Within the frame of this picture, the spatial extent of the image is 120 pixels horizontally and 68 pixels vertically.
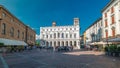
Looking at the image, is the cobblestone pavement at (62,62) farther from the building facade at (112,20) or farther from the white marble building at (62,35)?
the white marble building at (62,35)

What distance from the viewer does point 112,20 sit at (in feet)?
118

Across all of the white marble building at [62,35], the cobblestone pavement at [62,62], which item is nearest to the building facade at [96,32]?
the cobblestone pavement at [62,62]

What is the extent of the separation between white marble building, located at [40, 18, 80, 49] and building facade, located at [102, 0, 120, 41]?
187ft

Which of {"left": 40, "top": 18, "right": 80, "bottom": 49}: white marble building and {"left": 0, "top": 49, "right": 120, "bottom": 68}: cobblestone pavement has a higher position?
{"left": 40, "top": 18, "right": 80, "bottom": 49}: white marble building

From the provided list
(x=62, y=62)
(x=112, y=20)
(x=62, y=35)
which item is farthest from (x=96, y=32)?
(x=62, y=35)

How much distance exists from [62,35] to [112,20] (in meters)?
66.9

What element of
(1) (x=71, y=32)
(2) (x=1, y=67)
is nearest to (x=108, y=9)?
(2) (x=1, y=67)

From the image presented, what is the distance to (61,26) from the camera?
102312 mm

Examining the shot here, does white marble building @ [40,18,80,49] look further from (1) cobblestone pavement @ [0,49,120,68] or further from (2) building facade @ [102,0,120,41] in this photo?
(1) cobblestone pavement @ [0,49,120,68]

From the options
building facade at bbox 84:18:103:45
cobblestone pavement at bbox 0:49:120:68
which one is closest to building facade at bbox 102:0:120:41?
building facade at bbox 84:18:103:45

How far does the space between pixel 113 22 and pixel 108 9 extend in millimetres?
5332

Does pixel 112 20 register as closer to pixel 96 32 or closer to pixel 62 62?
pixel 96 32

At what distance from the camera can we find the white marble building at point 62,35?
9888cm

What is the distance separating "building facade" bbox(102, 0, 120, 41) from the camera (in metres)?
32.6
